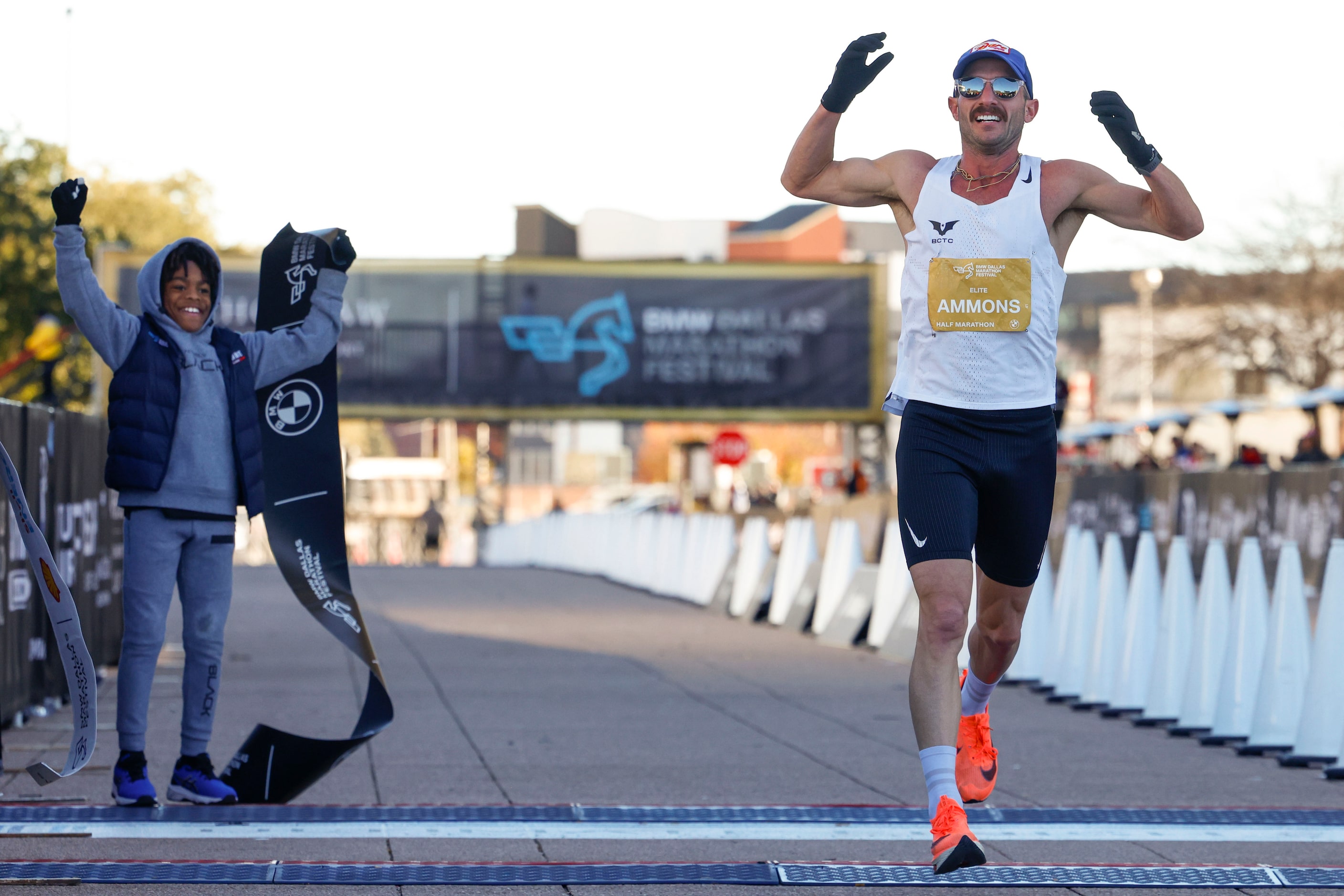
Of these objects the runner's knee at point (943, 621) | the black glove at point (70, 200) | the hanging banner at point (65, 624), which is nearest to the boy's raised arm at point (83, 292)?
the black glove at point (70, 200)

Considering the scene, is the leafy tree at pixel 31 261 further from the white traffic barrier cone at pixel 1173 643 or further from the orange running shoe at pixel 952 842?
the orange running shoe at pixel 952 842

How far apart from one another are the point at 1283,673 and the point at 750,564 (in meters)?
10.4

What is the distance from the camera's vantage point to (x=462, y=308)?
3353 centimetres

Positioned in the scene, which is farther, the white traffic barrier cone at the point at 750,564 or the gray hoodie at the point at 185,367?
the white traffic barrier cone at the point at 750,564

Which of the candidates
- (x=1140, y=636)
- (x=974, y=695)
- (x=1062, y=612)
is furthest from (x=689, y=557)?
(x=974, y=695)

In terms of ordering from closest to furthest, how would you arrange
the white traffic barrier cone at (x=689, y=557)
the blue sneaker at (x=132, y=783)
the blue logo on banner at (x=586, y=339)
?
the blue sneaker at (x=132, y=783), the white traffic barrier cone at (x=689, y=557), the blue logo on banner at (x=586, y=339)

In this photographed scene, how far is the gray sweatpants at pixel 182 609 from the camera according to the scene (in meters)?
6.22

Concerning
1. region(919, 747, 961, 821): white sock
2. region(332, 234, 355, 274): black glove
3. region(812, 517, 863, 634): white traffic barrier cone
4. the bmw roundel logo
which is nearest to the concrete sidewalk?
region(919, 747, 961, 821): white sock

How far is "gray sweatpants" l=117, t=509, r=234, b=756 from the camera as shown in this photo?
6223 millimetres

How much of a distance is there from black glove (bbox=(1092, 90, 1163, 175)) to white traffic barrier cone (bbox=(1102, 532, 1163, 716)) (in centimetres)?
490

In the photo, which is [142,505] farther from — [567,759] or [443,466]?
[443,466]

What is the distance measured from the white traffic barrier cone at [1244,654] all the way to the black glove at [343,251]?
428 centimetres

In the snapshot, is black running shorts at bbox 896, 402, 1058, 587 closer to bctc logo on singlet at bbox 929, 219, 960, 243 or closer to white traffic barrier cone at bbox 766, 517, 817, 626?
bctc logo on singlet at bbox 929, 219, 960, 243

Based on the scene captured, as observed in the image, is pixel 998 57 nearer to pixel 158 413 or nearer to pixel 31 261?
pixel 158 413
